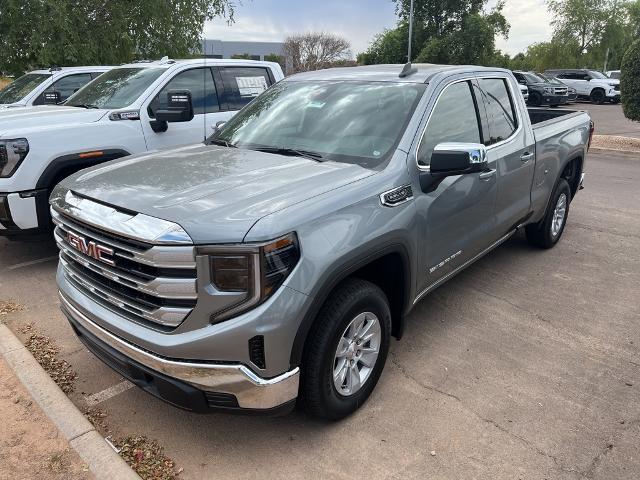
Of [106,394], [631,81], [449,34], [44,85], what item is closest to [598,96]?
[449,34]

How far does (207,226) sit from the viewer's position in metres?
2.29

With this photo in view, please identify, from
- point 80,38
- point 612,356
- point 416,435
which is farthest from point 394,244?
point 80,38

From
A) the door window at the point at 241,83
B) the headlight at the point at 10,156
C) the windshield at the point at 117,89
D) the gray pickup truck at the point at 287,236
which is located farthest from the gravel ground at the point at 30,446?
the door window at the point at 241,83

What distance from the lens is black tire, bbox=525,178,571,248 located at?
541 cm

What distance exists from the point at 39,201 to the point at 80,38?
32.2ft

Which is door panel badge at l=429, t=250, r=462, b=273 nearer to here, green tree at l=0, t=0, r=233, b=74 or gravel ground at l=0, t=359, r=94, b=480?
gravel ground at l=0, t=359, r=94, b=480

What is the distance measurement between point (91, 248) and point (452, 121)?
2.47m

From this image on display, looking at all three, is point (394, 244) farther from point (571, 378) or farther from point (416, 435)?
point (571, 378)

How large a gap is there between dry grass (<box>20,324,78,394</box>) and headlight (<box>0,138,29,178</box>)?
5.00 ft

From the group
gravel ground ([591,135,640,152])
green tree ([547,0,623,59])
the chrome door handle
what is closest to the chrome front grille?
the chrome door handle

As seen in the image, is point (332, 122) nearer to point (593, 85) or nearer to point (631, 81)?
point (631, 81)

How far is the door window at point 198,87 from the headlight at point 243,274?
13.5 ft

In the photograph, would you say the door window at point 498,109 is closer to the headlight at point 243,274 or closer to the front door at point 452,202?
the front door at point 452,202

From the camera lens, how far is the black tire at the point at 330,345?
2.58 m
